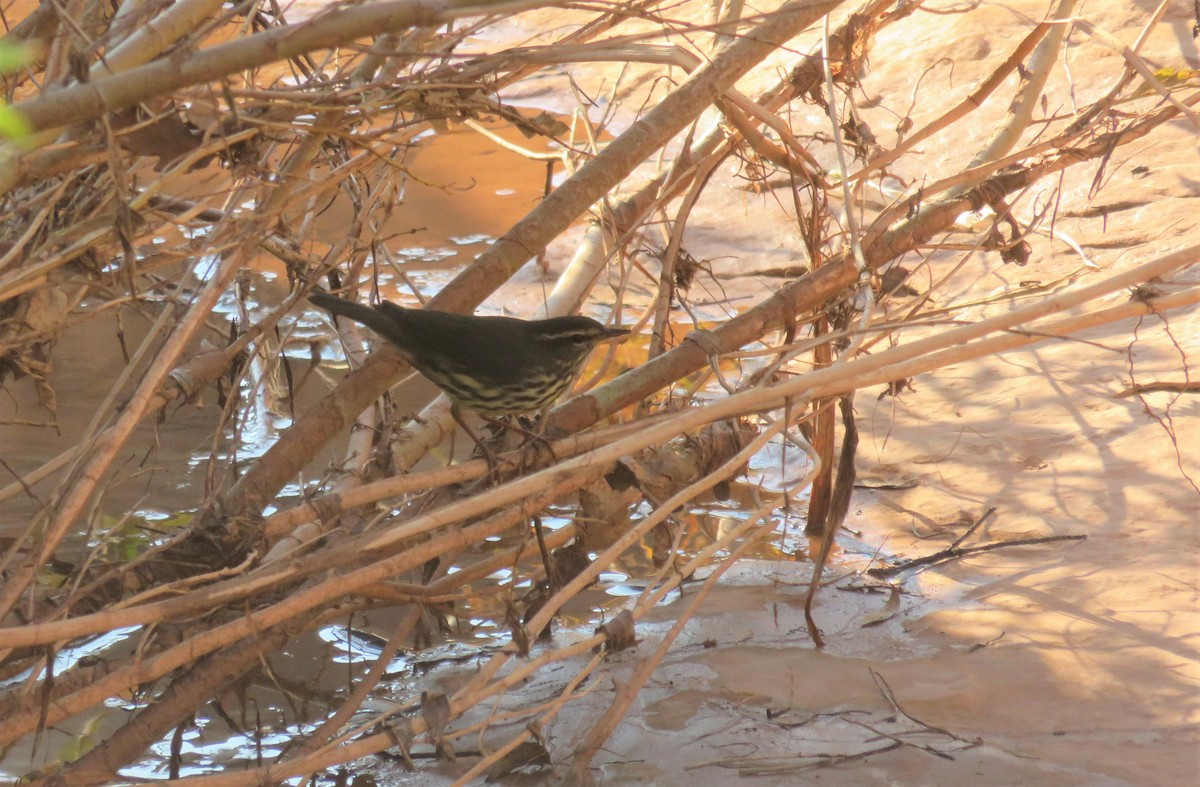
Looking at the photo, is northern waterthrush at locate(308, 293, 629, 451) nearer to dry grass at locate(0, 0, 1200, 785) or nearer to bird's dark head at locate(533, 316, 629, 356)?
bird's dark head at locate(533, 316, 629, 356)

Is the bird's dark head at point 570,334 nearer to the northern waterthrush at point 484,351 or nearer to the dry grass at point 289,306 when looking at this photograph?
the northern waterthrush at point 484,351

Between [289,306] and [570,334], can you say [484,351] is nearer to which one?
[570,334]

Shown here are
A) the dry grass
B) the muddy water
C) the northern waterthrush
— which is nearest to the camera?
the dry grass

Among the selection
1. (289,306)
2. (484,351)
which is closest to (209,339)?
(289,306)

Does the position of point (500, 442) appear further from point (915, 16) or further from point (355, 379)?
point (915, 16)

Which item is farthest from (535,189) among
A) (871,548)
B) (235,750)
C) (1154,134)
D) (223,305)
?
(235,750)

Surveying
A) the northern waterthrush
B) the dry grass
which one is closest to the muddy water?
the dry grass

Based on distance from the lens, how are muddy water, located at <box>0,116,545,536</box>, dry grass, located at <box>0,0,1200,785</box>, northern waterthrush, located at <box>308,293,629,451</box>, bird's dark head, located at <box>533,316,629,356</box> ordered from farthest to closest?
muddy water, located at <box>0,116,545,536</box>, bird's dark head, located at <box>533,316,629,356</box>, northern waterthrush, located at <box>308,293,629,451</box>, dry grass, located at <box>0,0,1200,785</box>

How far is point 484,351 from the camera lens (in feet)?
11.3

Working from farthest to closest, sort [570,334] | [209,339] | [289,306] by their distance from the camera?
[209,339] < [570,334] < [289,306]

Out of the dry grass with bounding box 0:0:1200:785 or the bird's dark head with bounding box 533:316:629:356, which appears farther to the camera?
the bird's dark head with bounding box 533:316:629:356

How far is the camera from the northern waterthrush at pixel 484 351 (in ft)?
11.2

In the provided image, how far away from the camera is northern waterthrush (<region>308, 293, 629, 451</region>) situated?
3.41 meters

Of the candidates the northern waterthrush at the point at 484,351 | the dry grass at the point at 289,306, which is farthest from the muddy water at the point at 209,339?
the northern waterthrush at the point at 484,351
